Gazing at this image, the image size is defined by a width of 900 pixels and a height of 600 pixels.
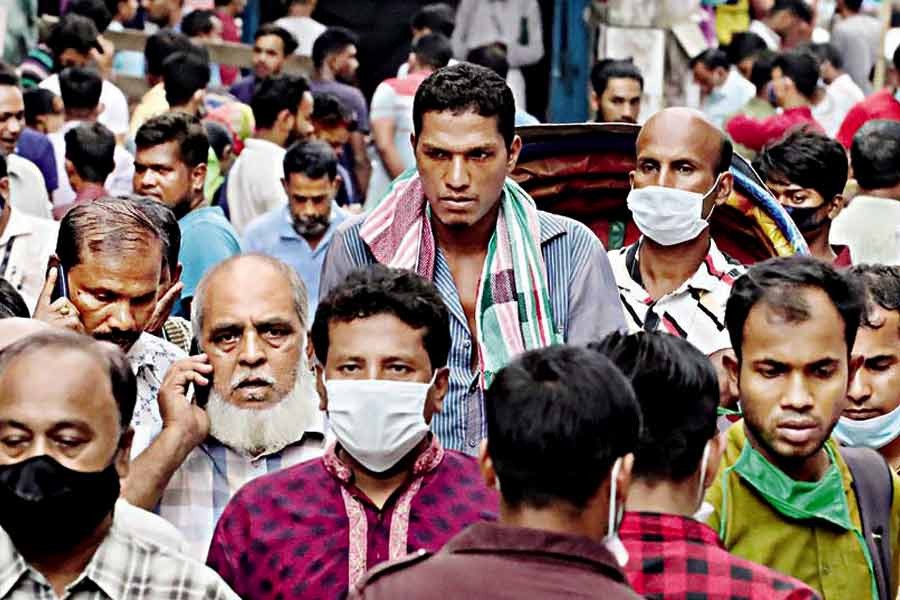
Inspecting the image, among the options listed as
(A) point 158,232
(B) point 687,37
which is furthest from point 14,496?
(B) point 687,37

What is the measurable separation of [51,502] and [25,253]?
169 inches

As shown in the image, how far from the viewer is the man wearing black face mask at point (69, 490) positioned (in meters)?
4.04

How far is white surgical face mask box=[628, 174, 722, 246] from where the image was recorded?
6.39 metres

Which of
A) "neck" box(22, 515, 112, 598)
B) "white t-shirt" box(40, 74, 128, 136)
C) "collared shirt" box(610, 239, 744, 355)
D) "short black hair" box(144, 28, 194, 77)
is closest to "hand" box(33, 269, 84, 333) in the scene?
"neck" box(22, 515, 112, 598)

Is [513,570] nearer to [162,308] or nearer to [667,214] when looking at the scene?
[162,308]

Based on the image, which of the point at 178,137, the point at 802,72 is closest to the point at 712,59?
the point at 802,72

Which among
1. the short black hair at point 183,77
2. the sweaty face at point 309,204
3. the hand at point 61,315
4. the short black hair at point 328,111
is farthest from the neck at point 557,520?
the short black hair at point 328,111

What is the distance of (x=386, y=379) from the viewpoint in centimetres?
479

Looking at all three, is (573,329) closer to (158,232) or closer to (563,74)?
(158,232)

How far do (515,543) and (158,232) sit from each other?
2664mm

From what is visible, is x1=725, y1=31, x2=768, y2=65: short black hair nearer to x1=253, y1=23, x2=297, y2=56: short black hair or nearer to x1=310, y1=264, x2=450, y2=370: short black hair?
x1=253, y1=23, x2=297, y2=56: short black hair

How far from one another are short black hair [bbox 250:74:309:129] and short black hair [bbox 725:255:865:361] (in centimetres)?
635

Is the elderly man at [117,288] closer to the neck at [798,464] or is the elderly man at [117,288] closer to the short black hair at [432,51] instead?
the neck at [798,464]

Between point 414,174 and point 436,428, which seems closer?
point 436,428
